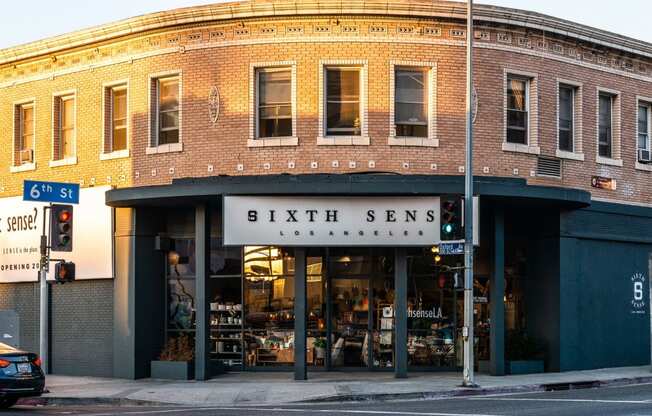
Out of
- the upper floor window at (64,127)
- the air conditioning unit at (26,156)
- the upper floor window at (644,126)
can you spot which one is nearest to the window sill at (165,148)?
the upper floor window at (64,127)

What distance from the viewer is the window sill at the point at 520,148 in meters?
27.4

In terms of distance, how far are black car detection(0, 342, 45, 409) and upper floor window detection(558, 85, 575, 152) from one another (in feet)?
48.8

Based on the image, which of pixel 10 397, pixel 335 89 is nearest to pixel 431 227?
pixel 335 89

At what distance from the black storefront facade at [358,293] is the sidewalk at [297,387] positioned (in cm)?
80

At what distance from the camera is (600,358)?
→ 96.3 feet

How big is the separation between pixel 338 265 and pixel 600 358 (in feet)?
24.7

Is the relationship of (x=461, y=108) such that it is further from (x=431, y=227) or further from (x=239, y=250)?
(x=239, y=250)

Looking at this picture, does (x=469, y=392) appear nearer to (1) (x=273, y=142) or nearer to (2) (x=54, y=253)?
(1) (x=273, y=142)

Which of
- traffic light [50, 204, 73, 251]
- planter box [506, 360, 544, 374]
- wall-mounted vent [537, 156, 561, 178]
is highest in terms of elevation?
wall-mounted vent [537, 156, 561, 178]

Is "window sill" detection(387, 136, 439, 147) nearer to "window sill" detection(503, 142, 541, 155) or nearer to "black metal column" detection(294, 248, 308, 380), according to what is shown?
"window sill" detection(503, 142, 541, 155)

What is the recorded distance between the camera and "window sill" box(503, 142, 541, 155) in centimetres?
2744

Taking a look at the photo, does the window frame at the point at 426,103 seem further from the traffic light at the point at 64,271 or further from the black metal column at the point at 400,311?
the traffic light at the point at 64,271

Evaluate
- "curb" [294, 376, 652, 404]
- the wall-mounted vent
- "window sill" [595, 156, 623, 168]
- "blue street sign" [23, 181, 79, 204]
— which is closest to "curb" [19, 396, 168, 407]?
"curb" [294, 376, 652, 404]

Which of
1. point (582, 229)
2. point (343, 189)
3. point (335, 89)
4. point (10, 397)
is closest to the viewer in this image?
point (10, 397)
